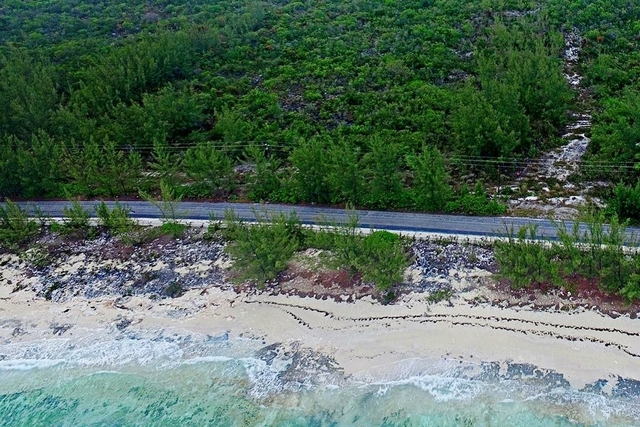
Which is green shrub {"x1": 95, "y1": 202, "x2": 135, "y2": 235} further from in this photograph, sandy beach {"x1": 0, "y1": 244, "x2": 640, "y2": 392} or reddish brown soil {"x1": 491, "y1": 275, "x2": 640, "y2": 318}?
reddish brown soil {"x1": 491, "y1": 275, "x2": 640, "y2": 318}

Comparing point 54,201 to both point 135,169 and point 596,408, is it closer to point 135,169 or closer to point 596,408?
point 135,169

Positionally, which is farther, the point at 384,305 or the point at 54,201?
the point at 54,201

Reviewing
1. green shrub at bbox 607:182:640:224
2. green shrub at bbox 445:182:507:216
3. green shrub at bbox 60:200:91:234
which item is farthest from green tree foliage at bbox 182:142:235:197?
green shrub at bbox 607:182:640:224

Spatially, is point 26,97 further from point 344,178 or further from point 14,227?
point 344,178

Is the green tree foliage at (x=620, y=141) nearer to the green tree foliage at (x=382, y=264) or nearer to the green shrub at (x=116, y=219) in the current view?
the green tree foliage at (x=382, y=264)

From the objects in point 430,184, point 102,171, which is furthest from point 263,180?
point 102,171

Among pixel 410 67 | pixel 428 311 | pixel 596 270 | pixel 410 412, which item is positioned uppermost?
pixel 410 67

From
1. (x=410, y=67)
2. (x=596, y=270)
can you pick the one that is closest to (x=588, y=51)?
(x=410, y=67)
